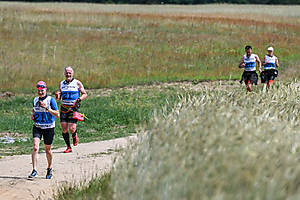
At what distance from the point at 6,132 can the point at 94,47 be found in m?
16.9

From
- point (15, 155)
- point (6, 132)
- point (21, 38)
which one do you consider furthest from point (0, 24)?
point (15, 155)

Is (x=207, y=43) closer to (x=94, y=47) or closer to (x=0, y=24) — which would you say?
(x=94, y=47)

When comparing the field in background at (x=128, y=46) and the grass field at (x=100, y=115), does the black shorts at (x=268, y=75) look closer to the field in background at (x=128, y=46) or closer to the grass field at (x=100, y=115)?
the grass field at (x=100, y=115)

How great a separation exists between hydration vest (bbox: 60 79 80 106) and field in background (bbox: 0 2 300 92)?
38.4ft

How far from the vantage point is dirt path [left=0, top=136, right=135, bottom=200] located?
32.9ft

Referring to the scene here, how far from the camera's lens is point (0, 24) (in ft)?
120

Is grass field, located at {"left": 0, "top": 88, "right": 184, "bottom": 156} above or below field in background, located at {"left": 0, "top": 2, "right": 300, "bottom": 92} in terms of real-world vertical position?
below

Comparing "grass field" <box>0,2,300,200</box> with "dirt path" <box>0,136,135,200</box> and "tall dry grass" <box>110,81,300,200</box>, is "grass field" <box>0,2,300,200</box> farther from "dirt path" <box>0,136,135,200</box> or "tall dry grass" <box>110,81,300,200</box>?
"dirt path" <box>0,136,135,200</box>

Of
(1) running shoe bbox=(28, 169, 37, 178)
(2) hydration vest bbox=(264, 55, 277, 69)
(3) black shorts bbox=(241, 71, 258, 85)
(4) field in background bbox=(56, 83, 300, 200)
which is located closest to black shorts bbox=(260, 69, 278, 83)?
(2) hydration vest bbox=(264, 55, 277, 69)

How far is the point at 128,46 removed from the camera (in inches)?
1351

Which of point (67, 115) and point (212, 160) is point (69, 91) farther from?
point (212, 160)

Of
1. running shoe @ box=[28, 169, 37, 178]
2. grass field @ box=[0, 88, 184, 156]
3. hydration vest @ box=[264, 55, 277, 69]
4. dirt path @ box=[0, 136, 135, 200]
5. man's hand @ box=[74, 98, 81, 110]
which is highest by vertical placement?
hydration vest @ box=[264, 55, 277, 69]

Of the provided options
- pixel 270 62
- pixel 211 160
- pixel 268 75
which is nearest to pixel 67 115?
pixel 211 160

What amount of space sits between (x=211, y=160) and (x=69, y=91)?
22.9ft
